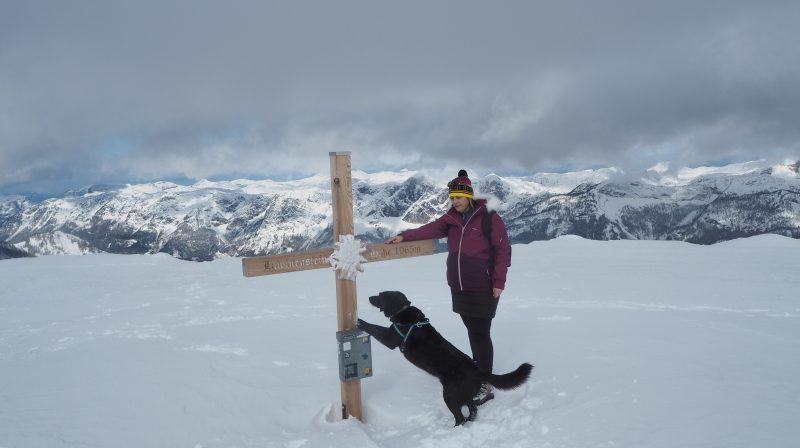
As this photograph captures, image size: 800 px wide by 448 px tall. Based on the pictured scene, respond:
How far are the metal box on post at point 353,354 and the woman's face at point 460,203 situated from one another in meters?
1.94

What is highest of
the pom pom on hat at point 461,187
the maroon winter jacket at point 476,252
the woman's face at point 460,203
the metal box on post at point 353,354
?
the pom pom on hat at point 461,187

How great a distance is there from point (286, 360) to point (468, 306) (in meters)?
3.23

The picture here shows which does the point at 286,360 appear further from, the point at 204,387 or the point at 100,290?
the point at 100,290

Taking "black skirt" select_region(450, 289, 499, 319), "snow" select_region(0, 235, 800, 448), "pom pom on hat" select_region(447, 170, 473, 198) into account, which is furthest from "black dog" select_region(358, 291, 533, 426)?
"pom pom on hat" select_region(447, 170, 473, 198)

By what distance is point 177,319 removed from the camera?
9.75 m

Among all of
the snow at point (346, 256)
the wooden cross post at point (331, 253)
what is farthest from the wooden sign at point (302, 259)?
the snow at point (346, 256)

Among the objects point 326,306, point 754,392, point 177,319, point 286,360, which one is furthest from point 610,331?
point 177,319

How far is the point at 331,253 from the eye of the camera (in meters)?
5.29

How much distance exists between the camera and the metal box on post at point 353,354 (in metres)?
5.25

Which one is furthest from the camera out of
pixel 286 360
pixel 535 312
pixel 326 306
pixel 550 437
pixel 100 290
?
pixel 100 290

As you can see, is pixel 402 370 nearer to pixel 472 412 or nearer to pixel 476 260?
pixel 472 412

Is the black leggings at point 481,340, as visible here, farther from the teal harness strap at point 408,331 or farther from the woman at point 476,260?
the teal harness strap at point 408,331

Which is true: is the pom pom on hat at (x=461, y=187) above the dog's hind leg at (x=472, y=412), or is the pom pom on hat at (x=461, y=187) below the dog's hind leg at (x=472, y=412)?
above

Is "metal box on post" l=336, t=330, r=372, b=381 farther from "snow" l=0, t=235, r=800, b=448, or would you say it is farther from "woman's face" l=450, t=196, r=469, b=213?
"woman's face" l=450, t=196, r=469, b=213
